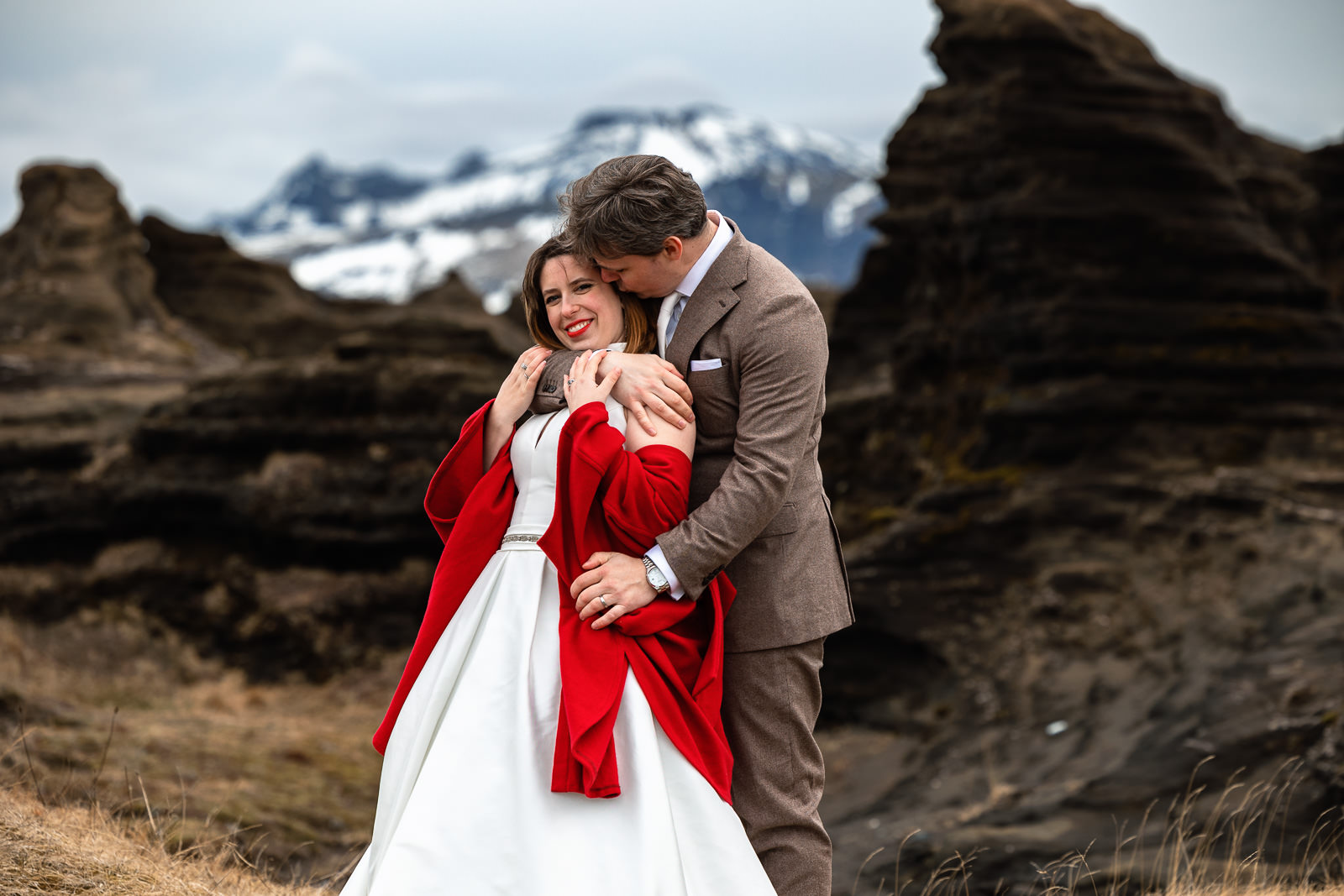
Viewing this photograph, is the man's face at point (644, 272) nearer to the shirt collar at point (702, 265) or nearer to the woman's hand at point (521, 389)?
the shirt collar at point (702, 265)

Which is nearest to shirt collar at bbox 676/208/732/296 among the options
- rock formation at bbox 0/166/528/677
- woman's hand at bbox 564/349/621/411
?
woman's hand at bbox 564/349/621/411

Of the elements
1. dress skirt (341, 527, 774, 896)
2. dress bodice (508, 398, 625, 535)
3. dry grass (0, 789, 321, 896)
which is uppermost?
dress bodice (508, 398, 625, 535)

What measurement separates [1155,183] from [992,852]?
873 cm

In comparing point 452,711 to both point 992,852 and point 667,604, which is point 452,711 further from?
point 992,852

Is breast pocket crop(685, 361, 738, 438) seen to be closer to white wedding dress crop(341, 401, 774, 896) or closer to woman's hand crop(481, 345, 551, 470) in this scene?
white wedding dress crop(341, 401, 774, 896)

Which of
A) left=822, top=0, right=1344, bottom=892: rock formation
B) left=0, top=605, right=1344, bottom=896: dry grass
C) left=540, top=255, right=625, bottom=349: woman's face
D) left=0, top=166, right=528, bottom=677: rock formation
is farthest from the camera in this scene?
left=0, top=166, right=528, bottom=677: rock formation

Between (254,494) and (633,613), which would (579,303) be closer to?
(633,613)

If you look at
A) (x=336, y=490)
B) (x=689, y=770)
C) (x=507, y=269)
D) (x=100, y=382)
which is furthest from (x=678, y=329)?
(x=507, y=269)

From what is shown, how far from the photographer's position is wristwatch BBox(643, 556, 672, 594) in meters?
3.08

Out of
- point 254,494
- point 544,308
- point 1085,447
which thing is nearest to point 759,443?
point 544,308

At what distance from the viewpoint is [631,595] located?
120 inches

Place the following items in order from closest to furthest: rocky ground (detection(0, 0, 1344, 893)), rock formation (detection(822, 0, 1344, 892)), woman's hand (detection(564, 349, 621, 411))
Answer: woman's hand (detection(564, 349, 621, 411)), rocky ground (detection(0, 0, 1344, 893)), rock formation (detection(822, 0, 1344, 892))

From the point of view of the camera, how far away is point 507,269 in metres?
171

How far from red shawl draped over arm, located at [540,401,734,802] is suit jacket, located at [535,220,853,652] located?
10 cm
